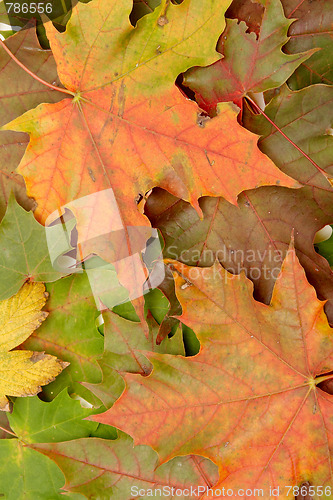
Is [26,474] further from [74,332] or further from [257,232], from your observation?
[257,232]

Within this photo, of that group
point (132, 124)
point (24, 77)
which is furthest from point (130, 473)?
point (24, 77)

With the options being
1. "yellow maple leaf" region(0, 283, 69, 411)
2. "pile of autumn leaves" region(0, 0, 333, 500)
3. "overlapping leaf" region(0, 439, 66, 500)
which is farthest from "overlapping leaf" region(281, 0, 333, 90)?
"overlapping leaf" region(0, 439, 66, 500)

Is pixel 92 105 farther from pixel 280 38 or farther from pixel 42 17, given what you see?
pixel 280 38

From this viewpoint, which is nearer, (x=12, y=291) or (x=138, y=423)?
(x=138, y=423)

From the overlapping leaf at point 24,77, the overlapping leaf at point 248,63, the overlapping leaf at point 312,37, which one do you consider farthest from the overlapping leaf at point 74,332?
the overlapping leaf at point 312,37

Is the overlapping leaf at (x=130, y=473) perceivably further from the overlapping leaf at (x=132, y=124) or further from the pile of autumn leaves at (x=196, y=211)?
the overlapping leaf at (x=132, y=124)

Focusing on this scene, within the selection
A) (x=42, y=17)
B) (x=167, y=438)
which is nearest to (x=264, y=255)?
(x=167, y=438)

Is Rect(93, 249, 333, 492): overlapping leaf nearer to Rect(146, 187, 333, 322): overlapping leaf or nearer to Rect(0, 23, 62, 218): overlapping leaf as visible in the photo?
Rect(146, 187, 333, 322): overlapping leaf
